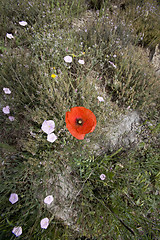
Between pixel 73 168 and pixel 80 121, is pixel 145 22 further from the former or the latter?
pixel 73 168

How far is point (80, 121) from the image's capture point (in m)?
1.57

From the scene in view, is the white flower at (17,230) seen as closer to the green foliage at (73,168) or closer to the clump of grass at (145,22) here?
the green foliage at (73,168)

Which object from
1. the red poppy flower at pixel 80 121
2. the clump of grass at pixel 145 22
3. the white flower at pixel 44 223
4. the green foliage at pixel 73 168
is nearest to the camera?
the red poppy flower at pixel 80 121

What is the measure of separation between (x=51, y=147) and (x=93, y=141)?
605mm

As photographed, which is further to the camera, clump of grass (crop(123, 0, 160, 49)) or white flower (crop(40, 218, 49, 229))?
clump of grass (crop(123, 0, 160, 49))

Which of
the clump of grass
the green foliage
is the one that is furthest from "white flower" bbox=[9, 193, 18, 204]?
the clump of grass

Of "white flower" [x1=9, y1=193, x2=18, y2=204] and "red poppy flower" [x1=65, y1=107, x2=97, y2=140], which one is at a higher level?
"red poppy flower" [x1=65, y1=107, x2=97, y2=140]

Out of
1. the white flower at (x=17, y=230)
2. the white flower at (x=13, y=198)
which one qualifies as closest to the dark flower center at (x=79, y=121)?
the white flower at (x=13, y=198)

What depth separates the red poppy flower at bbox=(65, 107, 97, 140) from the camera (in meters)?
1.41

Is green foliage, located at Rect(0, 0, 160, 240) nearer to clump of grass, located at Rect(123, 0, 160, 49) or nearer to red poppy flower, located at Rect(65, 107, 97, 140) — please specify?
red poppy flower, located at Rect(65, 107, 97, 140)

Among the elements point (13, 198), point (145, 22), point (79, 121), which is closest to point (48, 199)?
point (13, 198)

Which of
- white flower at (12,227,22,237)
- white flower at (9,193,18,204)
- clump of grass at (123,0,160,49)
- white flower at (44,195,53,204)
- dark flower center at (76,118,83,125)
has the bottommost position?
white flower at (12,227,22,237)

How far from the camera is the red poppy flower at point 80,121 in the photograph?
1409mm

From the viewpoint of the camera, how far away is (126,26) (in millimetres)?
3445
